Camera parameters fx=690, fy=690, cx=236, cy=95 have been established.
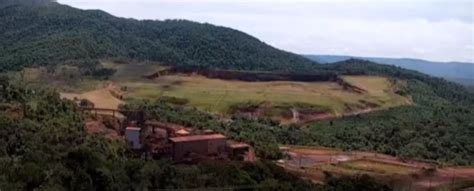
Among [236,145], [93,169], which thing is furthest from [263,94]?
[93,169]

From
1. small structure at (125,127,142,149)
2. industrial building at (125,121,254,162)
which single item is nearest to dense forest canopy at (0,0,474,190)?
small structure at (125,127,142,149)

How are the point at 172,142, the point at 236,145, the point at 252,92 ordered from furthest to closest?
the point at 252,92
the point at 236,145
the point at 172,142

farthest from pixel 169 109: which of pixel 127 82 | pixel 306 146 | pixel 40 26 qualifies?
pixel 40 26

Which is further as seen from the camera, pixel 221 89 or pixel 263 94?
pixel 221 89

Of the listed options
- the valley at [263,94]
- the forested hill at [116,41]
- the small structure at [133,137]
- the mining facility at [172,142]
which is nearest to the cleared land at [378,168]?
the mining facility at [172,142]

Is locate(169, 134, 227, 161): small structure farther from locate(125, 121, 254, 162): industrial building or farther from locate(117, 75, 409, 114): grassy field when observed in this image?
locate(117, 75, 409, 114): grassy field

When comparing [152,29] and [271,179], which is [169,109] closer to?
[271,179]

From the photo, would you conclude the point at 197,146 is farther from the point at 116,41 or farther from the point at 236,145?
the point at 116,41
